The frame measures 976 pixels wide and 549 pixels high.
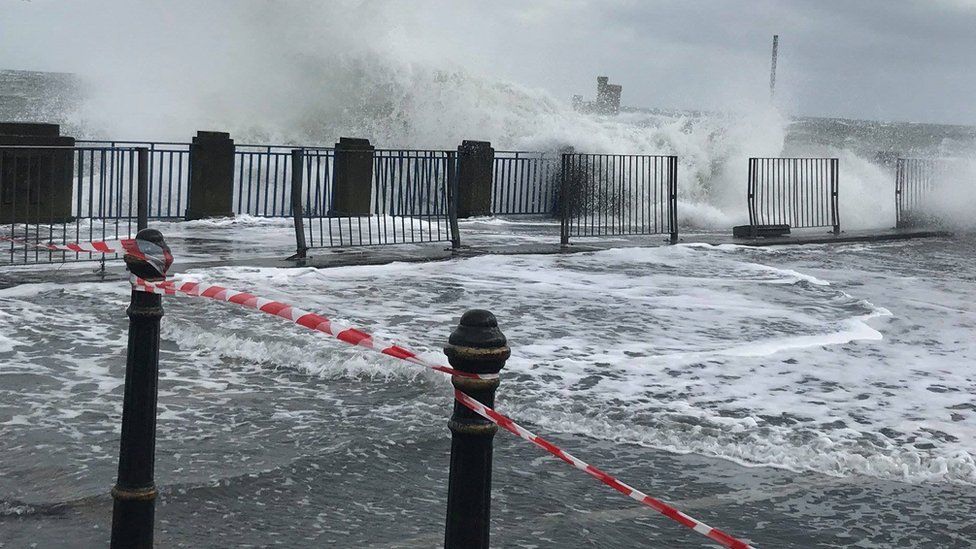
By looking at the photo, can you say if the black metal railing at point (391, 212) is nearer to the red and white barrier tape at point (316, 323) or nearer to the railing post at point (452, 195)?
the railing post at point (452, 195)

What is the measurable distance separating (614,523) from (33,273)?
882cm

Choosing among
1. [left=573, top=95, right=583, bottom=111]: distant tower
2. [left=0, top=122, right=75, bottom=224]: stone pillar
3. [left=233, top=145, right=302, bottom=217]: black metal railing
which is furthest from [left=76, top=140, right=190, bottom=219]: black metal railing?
[left=573, top=95, right=583, bottom=111]: distant tower

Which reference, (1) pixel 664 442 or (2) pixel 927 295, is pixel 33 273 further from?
(2) pixel 927 295

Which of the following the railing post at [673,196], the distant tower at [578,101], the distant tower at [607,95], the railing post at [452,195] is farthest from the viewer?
the distant tower at [607,95]

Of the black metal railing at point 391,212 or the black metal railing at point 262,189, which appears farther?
the black metal railing at point 262,189

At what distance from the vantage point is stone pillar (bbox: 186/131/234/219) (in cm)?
1916

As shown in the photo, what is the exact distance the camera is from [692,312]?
11.2m

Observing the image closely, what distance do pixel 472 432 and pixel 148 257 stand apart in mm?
1460

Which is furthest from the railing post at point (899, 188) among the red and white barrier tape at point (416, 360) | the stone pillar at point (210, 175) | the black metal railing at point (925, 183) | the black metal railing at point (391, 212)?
the red and white barrier tape at point (416, 360)

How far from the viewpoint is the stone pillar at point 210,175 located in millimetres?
19156

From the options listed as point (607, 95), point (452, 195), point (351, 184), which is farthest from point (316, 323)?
point (607, 95)

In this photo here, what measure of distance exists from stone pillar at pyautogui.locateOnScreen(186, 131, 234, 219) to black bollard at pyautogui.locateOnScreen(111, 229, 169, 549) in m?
15.8

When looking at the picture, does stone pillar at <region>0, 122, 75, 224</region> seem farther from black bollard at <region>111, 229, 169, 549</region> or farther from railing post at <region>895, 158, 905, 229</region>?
railing post at <region>895, 158, 905, 229</region>

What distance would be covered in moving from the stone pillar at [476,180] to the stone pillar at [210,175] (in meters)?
4.38
